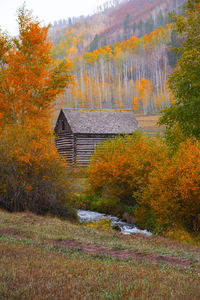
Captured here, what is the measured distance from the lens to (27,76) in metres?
24.1

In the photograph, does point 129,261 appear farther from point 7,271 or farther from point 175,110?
point 175,110

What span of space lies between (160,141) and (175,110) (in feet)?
8.55

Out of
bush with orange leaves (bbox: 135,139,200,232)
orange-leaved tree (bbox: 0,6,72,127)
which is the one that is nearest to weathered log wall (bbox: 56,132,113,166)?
orange-leaved tree (bbox: 0,6,72,127)

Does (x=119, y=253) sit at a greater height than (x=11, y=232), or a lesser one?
lesser

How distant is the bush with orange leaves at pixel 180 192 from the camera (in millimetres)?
14461

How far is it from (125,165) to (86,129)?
16.9m

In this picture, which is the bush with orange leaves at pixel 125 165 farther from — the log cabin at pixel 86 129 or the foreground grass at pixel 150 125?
the foreground grass at pixel 150 125

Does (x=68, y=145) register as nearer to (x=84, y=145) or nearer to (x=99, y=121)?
(x=84, y=145)

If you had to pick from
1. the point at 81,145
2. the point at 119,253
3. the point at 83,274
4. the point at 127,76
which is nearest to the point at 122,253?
the point at 119,253

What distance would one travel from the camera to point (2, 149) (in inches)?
680

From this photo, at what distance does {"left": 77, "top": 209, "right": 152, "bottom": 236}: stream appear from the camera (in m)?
17.0

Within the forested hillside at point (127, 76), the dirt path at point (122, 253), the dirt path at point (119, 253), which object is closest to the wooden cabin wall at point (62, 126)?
the dirt path at point (119, 253)

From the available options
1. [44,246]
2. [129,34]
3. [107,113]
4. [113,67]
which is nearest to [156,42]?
[113,67]

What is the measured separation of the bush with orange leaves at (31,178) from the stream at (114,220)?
6.71ft
